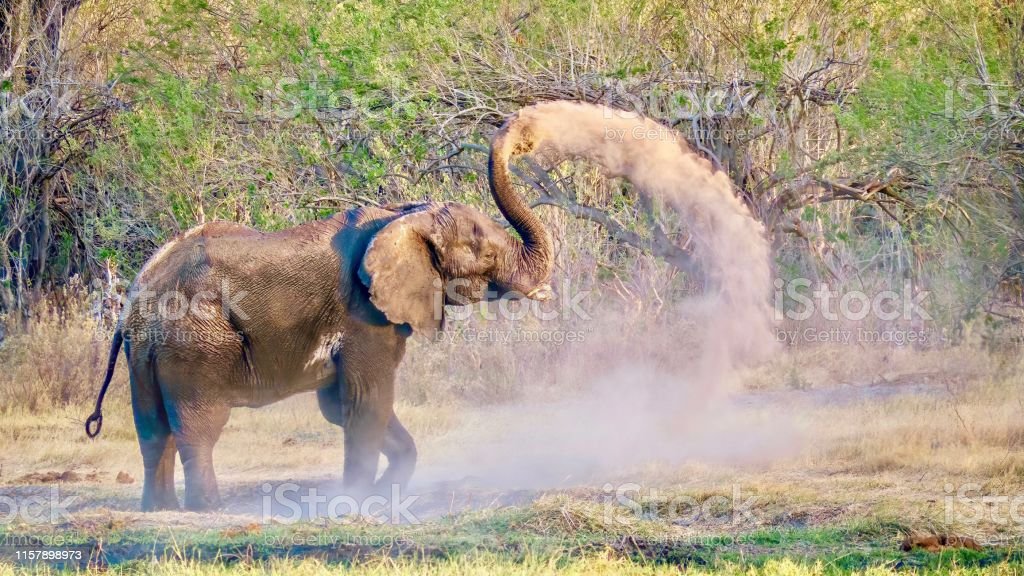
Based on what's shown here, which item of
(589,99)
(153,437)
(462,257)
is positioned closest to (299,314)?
(462,257)

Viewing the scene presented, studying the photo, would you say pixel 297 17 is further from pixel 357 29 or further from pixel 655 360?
pixel 655 360

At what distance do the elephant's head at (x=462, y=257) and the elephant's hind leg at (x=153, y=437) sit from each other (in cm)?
188

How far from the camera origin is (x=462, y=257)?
984 centimetres

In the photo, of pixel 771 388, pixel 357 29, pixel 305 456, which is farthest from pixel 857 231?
pixel 305 456

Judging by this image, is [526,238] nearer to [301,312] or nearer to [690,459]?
[301,312]

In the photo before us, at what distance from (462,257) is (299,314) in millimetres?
1241

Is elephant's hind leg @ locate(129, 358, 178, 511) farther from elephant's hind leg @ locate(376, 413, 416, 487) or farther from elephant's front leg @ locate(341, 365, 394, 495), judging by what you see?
elephant's hind leg @ locate(376, 413, 416, 487)

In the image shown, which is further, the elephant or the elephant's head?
the elephant's head

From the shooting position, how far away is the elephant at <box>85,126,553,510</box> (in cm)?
950

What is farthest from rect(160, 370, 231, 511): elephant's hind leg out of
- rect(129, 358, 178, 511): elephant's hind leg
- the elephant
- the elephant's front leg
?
the elephant's front leg

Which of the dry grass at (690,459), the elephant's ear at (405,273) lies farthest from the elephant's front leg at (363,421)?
the dry grass at (690,459)

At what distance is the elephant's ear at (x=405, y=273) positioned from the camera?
940 cm

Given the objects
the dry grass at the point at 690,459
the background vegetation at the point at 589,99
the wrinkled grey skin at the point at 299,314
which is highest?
the background vegetation at the point at 589,99

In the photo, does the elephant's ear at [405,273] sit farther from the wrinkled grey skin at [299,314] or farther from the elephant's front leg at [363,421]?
the elephant's front leg at [363,421]
